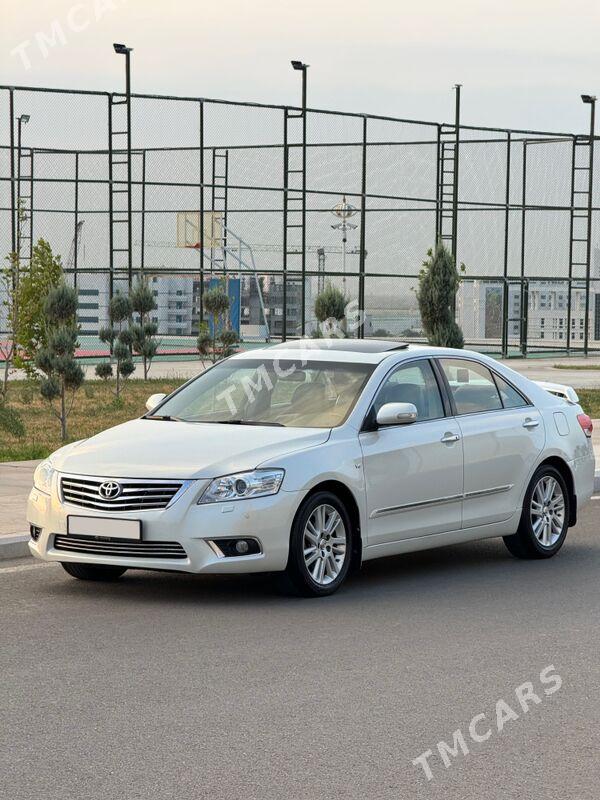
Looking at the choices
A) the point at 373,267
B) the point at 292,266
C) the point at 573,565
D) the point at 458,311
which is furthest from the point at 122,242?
the point at 573,565

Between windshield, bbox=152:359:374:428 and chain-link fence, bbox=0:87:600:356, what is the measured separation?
69.5ft

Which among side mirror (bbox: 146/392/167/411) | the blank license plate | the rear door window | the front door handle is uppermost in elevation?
the rear door window

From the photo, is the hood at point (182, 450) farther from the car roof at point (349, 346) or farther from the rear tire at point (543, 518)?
the rear tire at point (543, 518)

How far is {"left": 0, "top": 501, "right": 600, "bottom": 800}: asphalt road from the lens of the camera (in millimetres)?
5203

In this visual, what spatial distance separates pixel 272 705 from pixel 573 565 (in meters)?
4.43

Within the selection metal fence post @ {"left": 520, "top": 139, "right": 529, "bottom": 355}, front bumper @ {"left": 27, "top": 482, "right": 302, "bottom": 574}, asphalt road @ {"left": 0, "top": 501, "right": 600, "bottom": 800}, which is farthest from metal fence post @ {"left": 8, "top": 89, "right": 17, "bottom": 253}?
front bumper @ {"left": 27, "top": 482, "right": 302, "bottom": 574}

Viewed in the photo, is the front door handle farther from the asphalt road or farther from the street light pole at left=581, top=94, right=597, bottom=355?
the street light pole at left=581, top=94, right=597, bottom=355

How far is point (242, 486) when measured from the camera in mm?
8367

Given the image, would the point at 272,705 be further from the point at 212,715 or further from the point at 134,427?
the point at 134,427

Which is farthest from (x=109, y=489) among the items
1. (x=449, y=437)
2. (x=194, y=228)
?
(x=194, y=228)

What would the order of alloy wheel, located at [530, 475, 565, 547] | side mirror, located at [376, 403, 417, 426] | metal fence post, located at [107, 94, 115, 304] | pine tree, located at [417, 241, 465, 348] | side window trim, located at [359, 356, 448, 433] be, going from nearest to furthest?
side mirror, located at [376, 403, 417, 426]
side window trim, located at [359, 356, 448, 433]
alloy wheel, located at [530, 475, 565, 547]
pine tree, located at [417, 241, 465, 348]
metal fence post, located at [107, 94, 115, 304]

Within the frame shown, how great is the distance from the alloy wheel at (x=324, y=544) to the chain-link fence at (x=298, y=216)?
22.7 metres

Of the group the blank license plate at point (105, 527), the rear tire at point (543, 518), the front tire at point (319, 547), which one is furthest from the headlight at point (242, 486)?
the rear tire at point (543, 518)

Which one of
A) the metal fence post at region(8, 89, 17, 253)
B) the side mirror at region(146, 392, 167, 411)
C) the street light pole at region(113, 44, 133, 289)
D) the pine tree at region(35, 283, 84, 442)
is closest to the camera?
the side mirror at region(146, 392, 167, 411)
